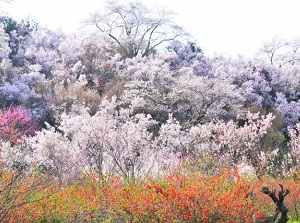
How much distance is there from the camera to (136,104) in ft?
68.0

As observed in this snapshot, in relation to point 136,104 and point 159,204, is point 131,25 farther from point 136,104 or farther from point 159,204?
point 159,204

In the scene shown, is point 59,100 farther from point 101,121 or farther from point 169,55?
point 169,55

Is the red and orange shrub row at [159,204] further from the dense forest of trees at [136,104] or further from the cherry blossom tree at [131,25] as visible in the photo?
the cherry blossom tree at [131,25]

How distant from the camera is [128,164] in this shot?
11359 mm

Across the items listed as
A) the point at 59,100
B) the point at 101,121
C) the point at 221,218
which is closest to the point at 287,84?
the point at 59,100

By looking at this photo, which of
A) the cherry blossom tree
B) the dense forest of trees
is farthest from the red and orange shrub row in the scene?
the cherry blossom tree

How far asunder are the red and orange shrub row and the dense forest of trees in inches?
126

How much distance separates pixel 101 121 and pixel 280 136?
492 inches

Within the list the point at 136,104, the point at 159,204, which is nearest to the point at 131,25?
the point at 136,104

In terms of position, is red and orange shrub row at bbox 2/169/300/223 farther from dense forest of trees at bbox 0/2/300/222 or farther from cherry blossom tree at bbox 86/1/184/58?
cherry blossom tree at bbox 86/1/184/58

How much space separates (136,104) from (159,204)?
15.2 meters

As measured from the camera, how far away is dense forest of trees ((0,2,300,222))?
43.2 ft

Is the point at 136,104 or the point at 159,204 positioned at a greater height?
the point at 136,104

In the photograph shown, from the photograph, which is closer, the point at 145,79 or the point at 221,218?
the point at 221,218
